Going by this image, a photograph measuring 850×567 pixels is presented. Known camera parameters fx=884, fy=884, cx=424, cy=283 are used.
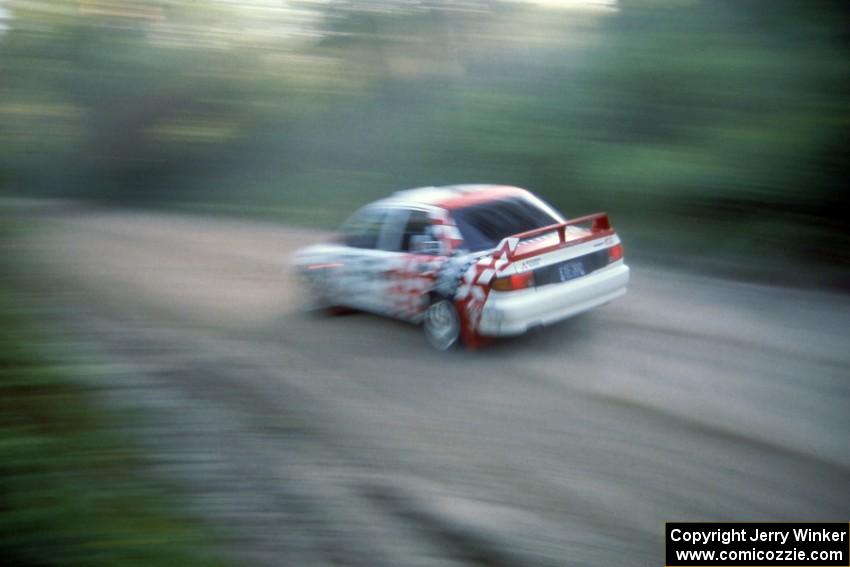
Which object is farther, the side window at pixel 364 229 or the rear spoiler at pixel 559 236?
the side window at pixel 364 229

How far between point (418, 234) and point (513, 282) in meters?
1.25

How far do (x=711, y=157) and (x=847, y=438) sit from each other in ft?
21.3

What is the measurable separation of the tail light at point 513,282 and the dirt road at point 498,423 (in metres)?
0.71

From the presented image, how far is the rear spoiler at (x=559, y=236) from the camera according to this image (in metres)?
7.45

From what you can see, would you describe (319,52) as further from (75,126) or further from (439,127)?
(75,126)

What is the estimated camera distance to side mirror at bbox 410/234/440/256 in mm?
8023

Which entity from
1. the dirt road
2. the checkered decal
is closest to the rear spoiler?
the checkered decal

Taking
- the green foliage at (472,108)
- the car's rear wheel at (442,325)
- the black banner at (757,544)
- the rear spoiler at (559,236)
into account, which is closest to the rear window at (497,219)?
the rear spoiler at (559,236)

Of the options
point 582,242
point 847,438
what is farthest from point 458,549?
point 582,242

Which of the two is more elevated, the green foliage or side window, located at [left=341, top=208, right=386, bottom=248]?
the green foliage

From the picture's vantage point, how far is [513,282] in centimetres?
740

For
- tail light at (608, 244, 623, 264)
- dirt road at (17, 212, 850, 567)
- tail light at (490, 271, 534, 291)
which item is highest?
tail light at (608, 244, 623, 264)

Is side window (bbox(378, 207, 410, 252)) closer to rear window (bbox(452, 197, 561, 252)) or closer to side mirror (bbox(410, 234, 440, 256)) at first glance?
side mirror (bbox(410, 234, 440, 256))

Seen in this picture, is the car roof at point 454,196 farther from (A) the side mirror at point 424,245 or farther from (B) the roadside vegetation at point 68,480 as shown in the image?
(B) the roadside vegetation at point 68,480
